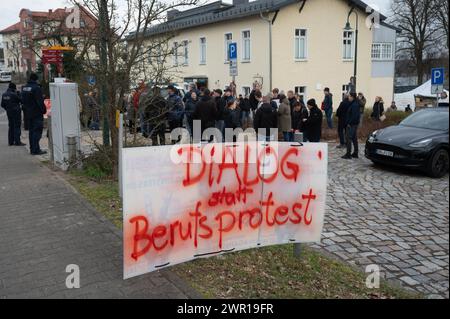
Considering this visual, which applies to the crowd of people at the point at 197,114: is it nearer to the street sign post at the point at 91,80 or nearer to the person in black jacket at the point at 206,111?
the person in black jacket at the point at 206,111

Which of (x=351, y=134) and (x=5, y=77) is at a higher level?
(x=5, y=77)

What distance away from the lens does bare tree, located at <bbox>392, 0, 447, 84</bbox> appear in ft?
157

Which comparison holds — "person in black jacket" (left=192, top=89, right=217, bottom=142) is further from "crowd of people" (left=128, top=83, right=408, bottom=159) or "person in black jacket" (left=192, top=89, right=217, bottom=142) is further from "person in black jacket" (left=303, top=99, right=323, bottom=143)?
"person in black jacket" (left=303, top=99, right=323, bottom=143)

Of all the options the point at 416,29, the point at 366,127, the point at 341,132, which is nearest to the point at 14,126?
the point at 341,132

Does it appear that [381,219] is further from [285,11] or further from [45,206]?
[285,11]

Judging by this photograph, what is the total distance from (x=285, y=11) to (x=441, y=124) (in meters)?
21.1

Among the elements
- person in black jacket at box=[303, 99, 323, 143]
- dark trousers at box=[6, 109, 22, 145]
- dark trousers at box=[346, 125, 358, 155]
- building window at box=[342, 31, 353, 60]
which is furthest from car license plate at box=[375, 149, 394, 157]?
building window at box=[342, 31, 353, 60]

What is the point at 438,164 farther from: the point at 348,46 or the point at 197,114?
the point at 348,46

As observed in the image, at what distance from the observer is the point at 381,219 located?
23.0 ft

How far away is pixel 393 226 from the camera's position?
6.64 meters

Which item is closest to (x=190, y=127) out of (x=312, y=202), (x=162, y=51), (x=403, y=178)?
(x=162, y=51)

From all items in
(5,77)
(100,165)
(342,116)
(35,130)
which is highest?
(5,77)

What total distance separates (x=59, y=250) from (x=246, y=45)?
2757 cm

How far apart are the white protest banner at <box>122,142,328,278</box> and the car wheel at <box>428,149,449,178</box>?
629 centimetres
